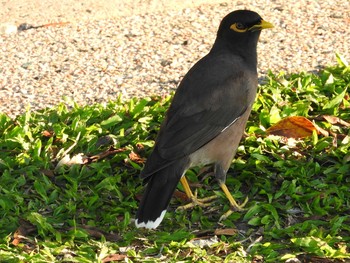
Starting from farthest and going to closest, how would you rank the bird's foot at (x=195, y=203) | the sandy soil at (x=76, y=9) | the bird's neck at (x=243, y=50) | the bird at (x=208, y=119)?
1. the sandy soil at (x=76, y=9)
2. the bird's neck at (x=243, y=50)
3. the bird's foot at (x=195, y=203)
4. the bird at (x=208, y=119)

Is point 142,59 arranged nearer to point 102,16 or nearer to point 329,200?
point 102,16

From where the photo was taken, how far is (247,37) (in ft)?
22.5

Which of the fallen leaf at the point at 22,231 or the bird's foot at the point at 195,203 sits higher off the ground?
the bird's foot at the point at 195,203

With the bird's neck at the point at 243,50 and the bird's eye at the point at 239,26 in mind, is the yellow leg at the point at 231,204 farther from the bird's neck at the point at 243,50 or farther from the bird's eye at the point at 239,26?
the bird's eye at the point at 239,26

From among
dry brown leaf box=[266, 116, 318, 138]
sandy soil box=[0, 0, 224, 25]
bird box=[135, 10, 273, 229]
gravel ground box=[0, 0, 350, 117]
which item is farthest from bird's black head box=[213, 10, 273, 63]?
sandy soil box=[0, 0, 224, 25]

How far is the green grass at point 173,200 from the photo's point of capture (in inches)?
233

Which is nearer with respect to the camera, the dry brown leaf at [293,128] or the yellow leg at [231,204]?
the yellow leg at [231,204]

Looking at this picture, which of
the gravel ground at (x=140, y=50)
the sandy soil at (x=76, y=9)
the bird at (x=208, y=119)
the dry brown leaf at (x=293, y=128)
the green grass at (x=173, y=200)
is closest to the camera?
the green grass at (x=173, y=200)

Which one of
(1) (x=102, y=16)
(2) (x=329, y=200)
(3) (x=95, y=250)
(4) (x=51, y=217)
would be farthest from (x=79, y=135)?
(1) (x=102, y=16)

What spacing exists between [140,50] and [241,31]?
234 centimetres

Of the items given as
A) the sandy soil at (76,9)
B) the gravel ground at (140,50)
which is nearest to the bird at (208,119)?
the gravel ground at (140,50)

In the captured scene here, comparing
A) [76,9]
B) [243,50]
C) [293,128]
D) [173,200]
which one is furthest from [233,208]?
[76,9]

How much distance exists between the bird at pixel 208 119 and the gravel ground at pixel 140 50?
142cm

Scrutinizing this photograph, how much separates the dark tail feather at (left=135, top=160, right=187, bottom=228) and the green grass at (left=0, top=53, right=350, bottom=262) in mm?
168
